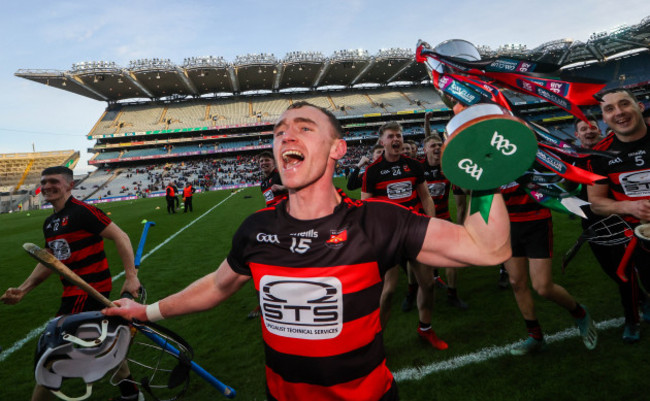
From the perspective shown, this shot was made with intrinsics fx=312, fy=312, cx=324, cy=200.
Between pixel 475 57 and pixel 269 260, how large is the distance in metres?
1.46

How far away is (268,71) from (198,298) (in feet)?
170

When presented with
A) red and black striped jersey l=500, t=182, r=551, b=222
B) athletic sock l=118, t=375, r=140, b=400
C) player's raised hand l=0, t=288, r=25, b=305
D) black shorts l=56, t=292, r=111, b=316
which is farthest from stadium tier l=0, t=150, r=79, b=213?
red and black striped jersey l=500, t=182, r=551, b=222

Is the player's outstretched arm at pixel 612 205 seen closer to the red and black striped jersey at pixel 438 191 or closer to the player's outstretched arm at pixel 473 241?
the player's outstretched arm at pixel 473 241

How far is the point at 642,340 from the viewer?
3188 mm

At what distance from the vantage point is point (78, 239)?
10.5 ft

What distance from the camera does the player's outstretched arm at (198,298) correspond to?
1696 millimetres

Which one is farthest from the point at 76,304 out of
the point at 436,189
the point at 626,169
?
the point at 626,169

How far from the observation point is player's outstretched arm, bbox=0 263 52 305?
2553 mm

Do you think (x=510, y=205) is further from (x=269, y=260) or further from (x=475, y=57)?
(x=269, y=260)

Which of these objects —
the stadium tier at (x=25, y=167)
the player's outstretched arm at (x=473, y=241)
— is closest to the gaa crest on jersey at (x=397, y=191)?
the player's outstretched arm at (x=473, y=241)

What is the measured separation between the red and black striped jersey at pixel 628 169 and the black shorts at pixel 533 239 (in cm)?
66

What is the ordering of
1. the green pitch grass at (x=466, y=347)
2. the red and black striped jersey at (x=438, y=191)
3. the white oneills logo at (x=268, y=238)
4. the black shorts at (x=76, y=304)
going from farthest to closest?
the red and black striped jersey at (x=438, y=191)
the black shorts at (x=76, y=304)
the green pitch grass at (x=466, y=347)
the white oneills logo at (x=268, y=238)

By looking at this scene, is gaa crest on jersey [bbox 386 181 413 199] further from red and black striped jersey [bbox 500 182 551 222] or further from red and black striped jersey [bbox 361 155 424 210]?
red and black striped jersey [bbox 500 182 551 222]

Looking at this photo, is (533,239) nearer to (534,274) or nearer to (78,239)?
(534,274)
